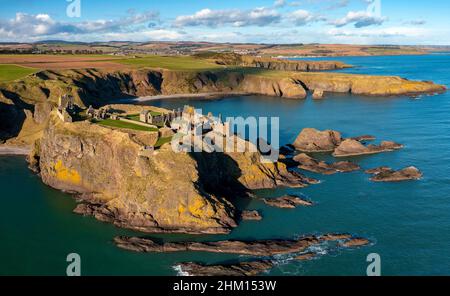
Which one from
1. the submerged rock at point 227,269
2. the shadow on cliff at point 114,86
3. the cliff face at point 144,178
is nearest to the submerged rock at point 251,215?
the cliff face at point 144,178

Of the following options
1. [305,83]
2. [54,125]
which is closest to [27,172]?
[54,125]

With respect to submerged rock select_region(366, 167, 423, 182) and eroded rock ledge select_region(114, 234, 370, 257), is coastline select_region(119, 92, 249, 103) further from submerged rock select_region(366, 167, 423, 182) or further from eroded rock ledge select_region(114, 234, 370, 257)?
eroded rock ledge select_region(114, 234, 370, 257)

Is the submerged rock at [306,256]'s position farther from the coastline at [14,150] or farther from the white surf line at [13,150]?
the white surf line at [13,150]

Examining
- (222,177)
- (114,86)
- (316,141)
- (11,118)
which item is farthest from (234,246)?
(114,86)

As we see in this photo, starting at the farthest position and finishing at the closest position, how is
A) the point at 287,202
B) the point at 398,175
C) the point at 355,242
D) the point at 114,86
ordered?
1. the point at 114,86
2. the point at 398,175
3. the point at 287,202
4. the point at 355,242

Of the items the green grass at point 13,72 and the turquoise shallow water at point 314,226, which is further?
the green grass at point 13,72

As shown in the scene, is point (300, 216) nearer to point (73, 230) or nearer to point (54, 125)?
point (73, 230)

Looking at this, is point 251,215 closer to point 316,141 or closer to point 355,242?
point 355,242
